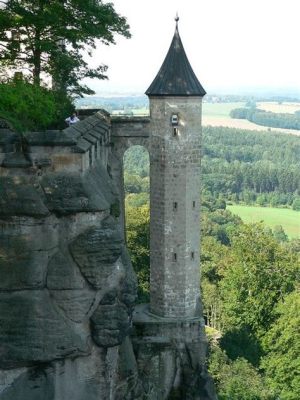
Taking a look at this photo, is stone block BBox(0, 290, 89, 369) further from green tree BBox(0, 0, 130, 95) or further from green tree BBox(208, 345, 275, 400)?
green tree BBox(208, 345, 275, 400)

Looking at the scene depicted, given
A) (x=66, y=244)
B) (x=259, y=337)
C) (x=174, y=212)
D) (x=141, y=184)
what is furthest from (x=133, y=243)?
(x=141, y=184)

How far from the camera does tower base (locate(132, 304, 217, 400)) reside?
2288 centimetres

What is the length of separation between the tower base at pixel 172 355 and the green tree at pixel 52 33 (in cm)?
997

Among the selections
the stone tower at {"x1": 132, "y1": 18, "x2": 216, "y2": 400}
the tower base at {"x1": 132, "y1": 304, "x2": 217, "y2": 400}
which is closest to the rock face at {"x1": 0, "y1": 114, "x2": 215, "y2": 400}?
the tower base at {"x1": 132, "y1": 304, "x2": 217, "y2": 400}

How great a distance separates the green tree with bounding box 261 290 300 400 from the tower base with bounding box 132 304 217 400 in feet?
26.3

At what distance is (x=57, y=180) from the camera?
41.4ft

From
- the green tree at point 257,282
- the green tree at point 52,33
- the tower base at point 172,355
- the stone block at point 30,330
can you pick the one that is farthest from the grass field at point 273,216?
the stone block at point 30,330

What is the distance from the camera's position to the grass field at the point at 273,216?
319 feet

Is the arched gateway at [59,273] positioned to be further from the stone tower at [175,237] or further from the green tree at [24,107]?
the stone tower at [175,237]

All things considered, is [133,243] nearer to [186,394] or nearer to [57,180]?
[186,394]

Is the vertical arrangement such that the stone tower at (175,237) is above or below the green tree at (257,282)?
above

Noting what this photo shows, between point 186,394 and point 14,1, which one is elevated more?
point 14,1

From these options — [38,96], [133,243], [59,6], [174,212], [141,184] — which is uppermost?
[59,6]

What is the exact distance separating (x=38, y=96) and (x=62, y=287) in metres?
5.57
